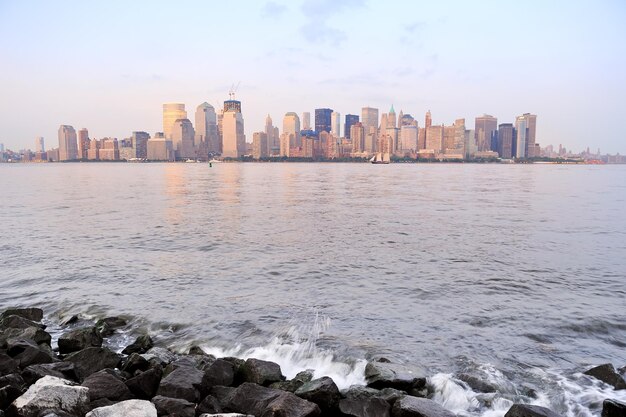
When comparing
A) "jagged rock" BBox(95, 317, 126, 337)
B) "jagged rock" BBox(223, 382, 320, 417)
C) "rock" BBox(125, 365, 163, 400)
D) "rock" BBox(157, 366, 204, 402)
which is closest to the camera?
"jagged rock" BBox(223, 382, 320, 417)

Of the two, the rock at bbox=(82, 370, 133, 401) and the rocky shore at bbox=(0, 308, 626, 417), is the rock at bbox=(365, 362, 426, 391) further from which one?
the rock at bbox=(82, 370, 133, 401)

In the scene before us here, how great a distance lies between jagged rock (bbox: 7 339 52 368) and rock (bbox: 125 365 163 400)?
2314 mm

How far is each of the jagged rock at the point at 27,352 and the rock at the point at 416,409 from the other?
6994 millimetres

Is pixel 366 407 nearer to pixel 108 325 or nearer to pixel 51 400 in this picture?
pixel 51 400

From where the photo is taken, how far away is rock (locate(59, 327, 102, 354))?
1126cm

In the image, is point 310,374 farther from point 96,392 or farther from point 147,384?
point 96,392

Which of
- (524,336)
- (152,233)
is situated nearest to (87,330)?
(524,336)

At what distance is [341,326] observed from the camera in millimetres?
13094

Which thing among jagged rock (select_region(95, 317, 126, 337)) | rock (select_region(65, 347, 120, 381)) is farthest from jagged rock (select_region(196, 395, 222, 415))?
jagged rock (select_region(95, 317, 126, 337))

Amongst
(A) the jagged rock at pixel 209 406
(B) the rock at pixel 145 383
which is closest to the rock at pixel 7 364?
(B) the rock at pixel 145 383

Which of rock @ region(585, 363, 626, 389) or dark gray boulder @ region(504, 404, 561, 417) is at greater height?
dark gray boulder @ region(504, 404, 561, 417)

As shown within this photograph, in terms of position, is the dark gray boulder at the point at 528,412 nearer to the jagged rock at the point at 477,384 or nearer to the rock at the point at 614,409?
the rock at the point at 614,409

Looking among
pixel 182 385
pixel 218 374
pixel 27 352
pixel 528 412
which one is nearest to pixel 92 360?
pixel 27 352

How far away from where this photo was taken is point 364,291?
16.3m
